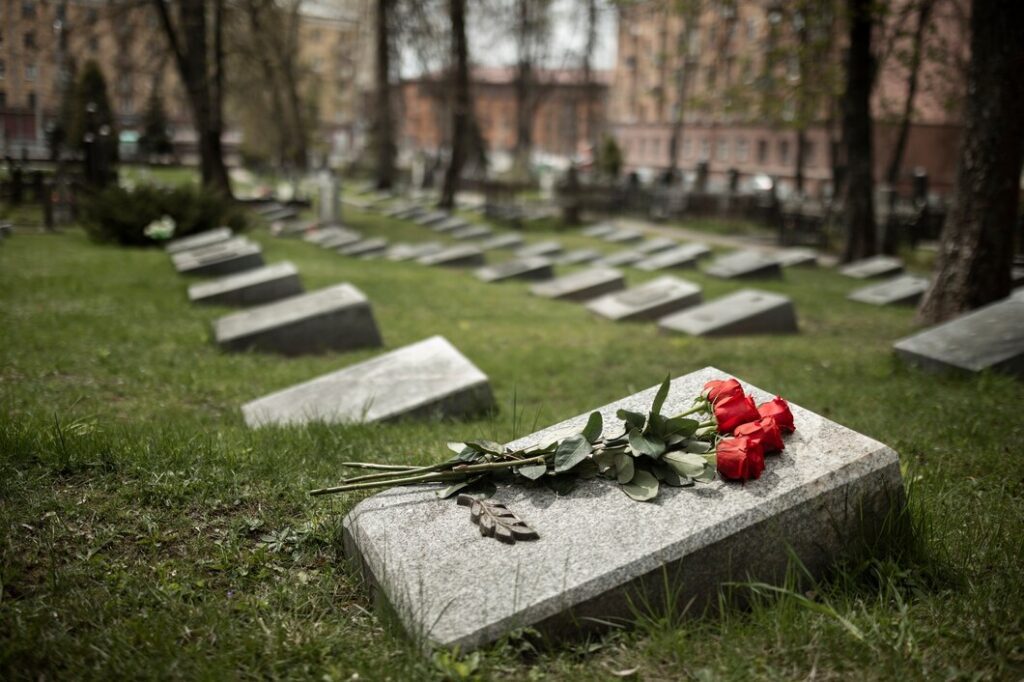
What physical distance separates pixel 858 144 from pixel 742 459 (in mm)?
14391

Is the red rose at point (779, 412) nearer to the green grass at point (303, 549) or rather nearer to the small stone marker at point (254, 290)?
the green grass at point (303, 549)

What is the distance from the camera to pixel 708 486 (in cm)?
277

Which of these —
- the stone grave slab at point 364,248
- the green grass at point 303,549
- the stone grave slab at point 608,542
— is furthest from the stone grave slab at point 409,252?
the stone grave slab at point 608,542

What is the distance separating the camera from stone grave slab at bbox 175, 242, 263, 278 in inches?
443

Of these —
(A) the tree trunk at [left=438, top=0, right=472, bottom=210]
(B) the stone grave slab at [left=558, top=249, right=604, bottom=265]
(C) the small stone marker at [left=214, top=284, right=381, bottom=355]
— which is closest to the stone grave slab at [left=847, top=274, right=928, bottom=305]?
(B) the stone grave slab at [left=558, top=249, right=604, bottom=265]

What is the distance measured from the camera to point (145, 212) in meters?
14.2

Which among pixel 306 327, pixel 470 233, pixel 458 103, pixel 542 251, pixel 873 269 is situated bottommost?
pixel 873 269

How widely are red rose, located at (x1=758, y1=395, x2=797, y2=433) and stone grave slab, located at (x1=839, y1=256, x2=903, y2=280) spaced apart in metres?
12.6

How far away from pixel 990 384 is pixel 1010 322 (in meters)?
1.04

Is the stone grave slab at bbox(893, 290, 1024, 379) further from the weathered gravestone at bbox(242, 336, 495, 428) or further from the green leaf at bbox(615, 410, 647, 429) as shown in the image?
the green leaf at bbox(615, 410, 647, 429)

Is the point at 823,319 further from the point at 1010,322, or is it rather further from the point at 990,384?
the point at 990,384

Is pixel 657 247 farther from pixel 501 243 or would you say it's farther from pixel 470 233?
pixel 470 233

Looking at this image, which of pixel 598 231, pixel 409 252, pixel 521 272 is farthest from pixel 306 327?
pixel 598 231

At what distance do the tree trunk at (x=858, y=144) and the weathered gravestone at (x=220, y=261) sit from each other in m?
9.36
